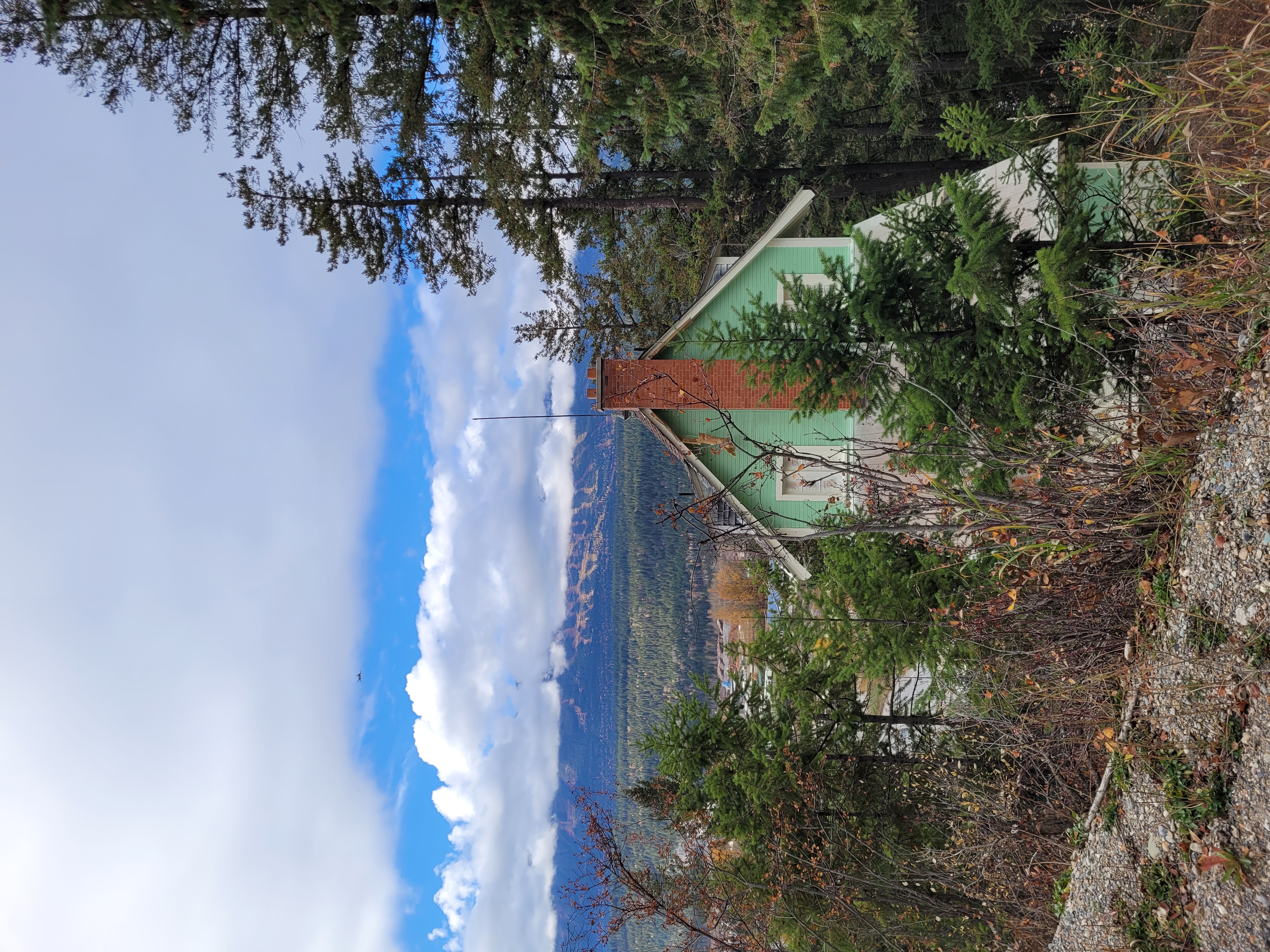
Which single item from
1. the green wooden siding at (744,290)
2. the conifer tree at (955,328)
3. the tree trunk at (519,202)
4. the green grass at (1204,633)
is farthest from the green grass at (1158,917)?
the tree trunk at (519,202)

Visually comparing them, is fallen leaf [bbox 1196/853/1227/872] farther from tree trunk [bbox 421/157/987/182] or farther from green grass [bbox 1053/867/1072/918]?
tree trunk [bbox 421/157/987/182]

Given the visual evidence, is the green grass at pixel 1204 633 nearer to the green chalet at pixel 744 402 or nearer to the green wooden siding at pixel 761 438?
the green chalet at pixel 744 402

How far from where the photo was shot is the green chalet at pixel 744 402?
15797mm

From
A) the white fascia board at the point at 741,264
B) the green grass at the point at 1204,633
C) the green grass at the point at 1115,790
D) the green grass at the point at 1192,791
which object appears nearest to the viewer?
the green grass at the point at 1192,791

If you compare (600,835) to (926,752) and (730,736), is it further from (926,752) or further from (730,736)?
(926,752)

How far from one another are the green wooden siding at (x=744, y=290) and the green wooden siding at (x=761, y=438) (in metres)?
0.51

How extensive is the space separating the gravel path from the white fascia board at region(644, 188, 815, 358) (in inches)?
429

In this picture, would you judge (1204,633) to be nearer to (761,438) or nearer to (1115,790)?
(1115,790)

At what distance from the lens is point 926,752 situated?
51.8 ft

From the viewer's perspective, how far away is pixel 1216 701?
248 inches

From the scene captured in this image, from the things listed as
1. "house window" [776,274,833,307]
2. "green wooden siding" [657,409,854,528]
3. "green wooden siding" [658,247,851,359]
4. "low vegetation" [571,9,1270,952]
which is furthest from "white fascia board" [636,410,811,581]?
"house window" [776,274,833,307]

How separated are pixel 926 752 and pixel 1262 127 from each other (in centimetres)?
1381

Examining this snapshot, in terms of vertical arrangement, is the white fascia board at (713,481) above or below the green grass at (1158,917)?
above

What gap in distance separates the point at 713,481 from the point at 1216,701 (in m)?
11.0
